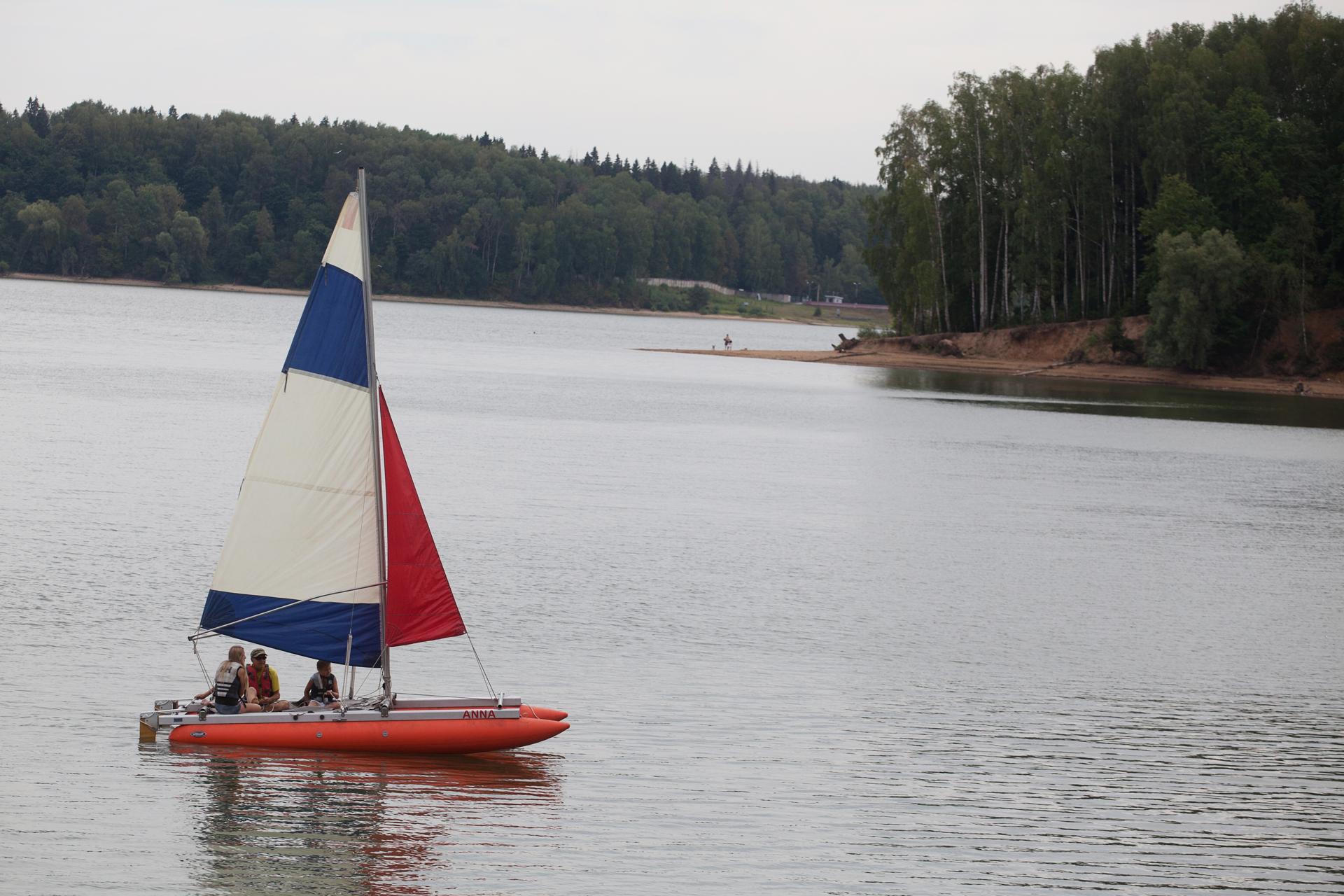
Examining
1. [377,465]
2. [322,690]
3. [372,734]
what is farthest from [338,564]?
[372,734]

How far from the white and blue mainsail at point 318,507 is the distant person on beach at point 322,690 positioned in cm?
27

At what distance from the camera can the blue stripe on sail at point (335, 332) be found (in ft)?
75.1

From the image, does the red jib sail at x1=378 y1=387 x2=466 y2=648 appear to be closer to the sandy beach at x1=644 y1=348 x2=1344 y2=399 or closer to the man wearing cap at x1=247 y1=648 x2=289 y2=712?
the man wearing cap at x1=247 y1=648 x2=289 y2=712

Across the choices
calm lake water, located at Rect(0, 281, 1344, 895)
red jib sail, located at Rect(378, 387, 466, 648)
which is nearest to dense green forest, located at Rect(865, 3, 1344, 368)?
calm lake water, located at Rect(0, 281, 1344, 895)

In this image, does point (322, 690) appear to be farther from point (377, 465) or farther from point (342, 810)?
point (377, 465)

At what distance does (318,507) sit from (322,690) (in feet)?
9.25

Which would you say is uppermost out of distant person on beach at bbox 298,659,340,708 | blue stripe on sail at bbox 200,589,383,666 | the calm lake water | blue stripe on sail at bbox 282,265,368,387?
blue stripe on sail at bbox 282,265,368,387

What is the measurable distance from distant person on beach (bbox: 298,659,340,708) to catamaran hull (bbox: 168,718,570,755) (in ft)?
1.77

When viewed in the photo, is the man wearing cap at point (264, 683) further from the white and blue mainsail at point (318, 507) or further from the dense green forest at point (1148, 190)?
the dense green forest at point (1148, 190)

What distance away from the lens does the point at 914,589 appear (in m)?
39.4

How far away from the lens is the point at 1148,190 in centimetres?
12462

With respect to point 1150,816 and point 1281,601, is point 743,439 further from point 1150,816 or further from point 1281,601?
point 1150,816

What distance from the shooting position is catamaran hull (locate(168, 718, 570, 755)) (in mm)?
22672

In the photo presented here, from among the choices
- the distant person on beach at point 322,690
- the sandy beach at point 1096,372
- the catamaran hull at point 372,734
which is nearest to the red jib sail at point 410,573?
the distant person on beach at point 322,690
